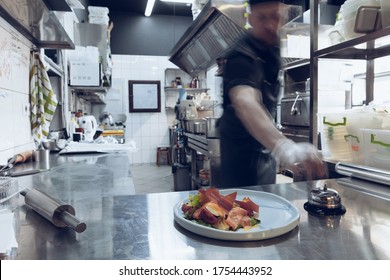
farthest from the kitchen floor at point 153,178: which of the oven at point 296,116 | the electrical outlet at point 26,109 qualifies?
the electrical outlet at point 26,109

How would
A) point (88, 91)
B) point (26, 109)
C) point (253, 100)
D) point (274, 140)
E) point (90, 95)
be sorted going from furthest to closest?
point (90, 95)
point (88, 91)
point (26, 109)
point (253, 100)
point (274, 140)

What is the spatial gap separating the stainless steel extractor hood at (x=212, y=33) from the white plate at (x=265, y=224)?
1637 millimetres

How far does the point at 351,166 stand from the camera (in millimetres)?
1293

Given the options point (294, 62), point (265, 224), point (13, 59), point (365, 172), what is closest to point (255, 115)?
point (365, 172)

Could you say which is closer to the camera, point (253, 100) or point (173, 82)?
point (253, 100)

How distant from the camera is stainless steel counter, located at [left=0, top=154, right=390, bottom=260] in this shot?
1.99ft

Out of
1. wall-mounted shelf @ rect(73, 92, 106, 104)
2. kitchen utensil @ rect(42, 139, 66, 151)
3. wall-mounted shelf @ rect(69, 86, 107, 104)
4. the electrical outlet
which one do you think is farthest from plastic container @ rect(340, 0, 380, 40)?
wall-mounted shelf @ rect(73, 92, 106, 104)

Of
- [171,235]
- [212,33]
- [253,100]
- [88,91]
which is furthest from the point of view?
[88,91]

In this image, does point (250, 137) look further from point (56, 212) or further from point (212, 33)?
point (212, 33)

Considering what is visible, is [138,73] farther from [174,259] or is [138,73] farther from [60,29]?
[174,259]

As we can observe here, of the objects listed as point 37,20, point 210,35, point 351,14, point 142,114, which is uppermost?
point 210,35

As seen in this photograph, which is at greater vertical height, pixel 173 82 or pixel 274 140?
pixel 173 82

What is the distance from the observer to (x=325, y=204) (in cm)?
85

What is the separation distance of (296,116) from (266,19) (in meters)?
2.67
